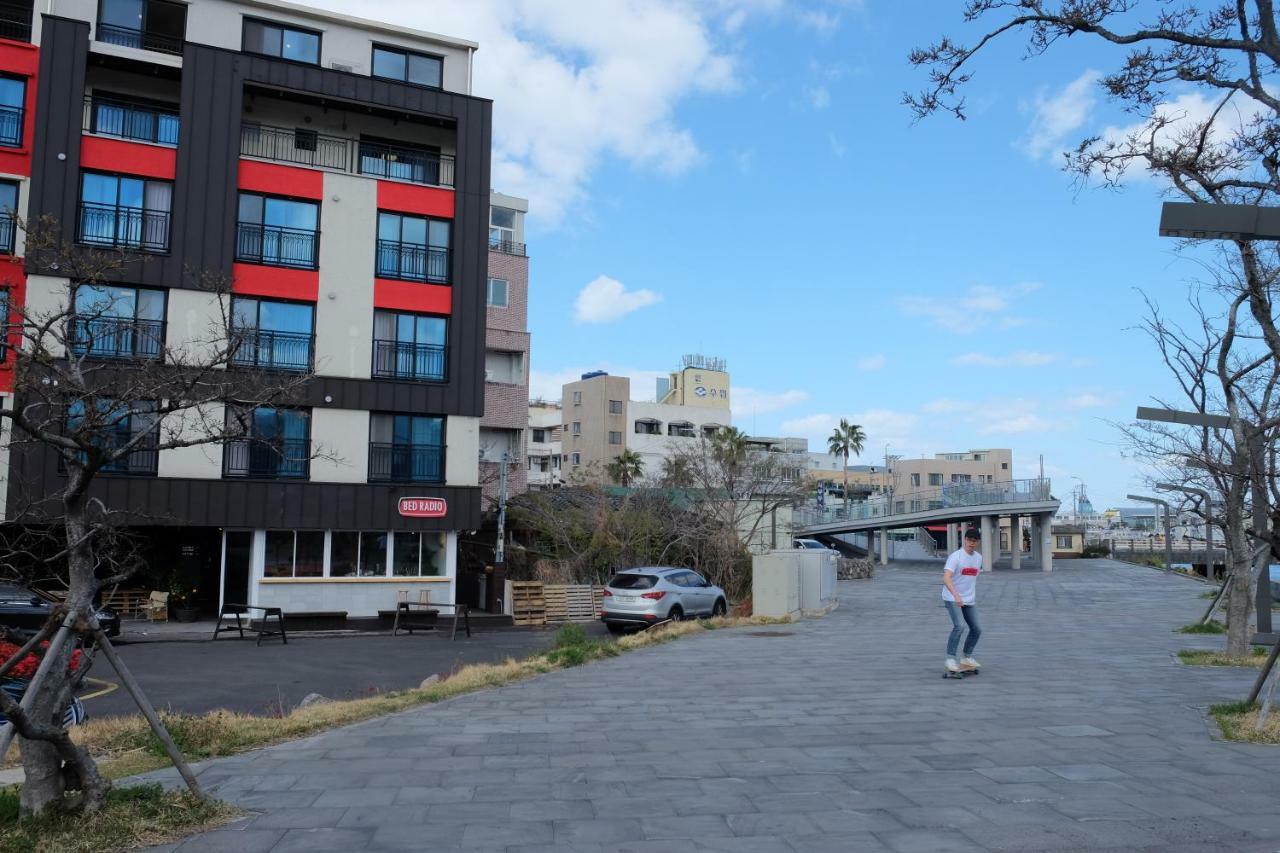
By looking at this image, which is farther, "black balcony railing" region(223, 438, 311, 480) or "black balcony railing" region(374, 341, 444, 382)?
"black balcony railing" region(374, 341, 444, 382)

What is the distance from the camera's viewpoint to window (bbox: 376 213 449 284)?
2975 centimetres

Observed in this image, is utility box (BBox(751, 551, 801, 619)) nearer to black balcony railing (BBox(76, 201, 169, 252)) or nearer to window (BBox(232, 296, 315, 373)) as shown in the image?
window (BBox(232, 296, 315, 373))

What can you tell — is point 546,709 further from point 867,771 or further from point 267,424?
point 267,424

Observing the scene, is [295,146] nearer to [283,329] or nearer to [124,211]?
[124,211]

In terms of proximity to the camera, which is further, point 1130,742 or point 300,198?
point 300,198

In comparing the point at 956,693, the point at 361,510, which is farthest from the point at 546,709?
the point at 361,510

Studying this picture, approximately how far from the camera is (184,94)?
27.1 m

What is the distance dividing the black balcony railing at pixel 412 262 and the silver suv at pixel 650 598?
12046mm

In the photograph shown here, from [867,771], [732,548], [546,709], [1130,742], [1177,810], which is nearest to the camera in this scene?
[1177,810]

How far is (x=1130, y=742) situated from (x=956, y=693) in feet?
9.28

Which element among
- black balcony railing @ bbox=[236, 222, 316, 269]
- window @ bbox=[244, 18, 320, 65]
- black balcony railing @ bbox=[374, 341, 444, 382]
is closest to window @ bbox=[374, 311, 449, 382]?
black balcony railing @ bbox=[374, 341, 444, 382]

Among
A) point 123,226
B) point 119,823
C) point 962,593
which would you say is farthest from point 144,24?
point 119,823

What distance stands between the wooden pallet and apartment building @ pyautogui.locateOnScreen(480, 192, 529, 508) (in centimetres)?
1058

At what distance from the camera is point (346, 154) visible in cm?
3033
